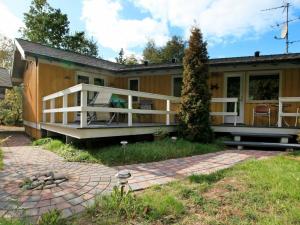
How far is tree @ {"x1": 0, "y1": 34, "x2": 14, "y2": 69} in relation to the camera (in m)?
26.5

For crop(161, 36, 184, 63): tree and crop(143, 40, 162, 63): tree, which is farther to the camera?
crop(143, 40, 162, 63): tree

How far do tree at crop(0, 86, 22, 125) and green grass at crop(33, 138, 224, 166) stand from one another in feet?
34.7

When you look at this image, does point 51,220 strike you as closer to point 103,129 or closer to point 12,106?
point 103,129

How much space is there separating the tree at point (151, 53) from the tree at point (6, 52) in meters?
15.5

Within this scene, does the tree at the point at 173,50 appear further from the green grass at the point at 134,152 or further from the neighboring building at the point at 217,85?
the green grass at the point at 134,152

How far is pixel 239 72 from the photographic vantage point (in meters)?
9.25

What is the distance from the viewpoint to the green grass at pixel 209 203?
8.44 ft

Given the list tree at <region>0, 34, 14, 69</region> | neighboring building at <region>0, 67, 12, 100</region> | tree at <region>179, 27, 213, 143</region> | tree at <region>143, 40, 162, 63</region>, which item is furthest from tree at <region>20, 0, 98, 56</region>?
tree at <region>179, 27, 213, 143</region>

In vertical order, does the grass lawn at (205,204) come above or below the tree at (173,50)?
below

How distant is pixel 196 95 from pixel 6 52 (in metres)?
26.7

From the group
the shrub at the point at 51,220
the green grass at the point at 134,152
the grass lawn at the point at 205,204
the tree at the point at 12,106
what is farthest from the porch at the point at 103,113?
the tree at the point at 12,106

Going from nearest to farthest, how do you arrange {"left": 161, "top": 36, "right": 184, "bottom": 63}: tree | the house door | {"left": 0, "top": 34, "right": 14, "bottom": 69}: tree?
the house door, {"left": 0, "top": 34, "right": 14, "bottom": 69}: tree, {"left": 161, "top": 36, "right": 184, "bottom": 63}: tree

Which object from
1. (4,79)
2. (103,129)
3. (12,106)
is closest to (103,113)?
(103,129)

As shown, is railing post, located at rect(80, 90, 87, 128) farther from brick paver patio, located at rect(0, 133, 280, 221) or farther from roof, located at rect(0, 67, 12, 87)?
roof, located at rect(0, 67, 12, 87)
